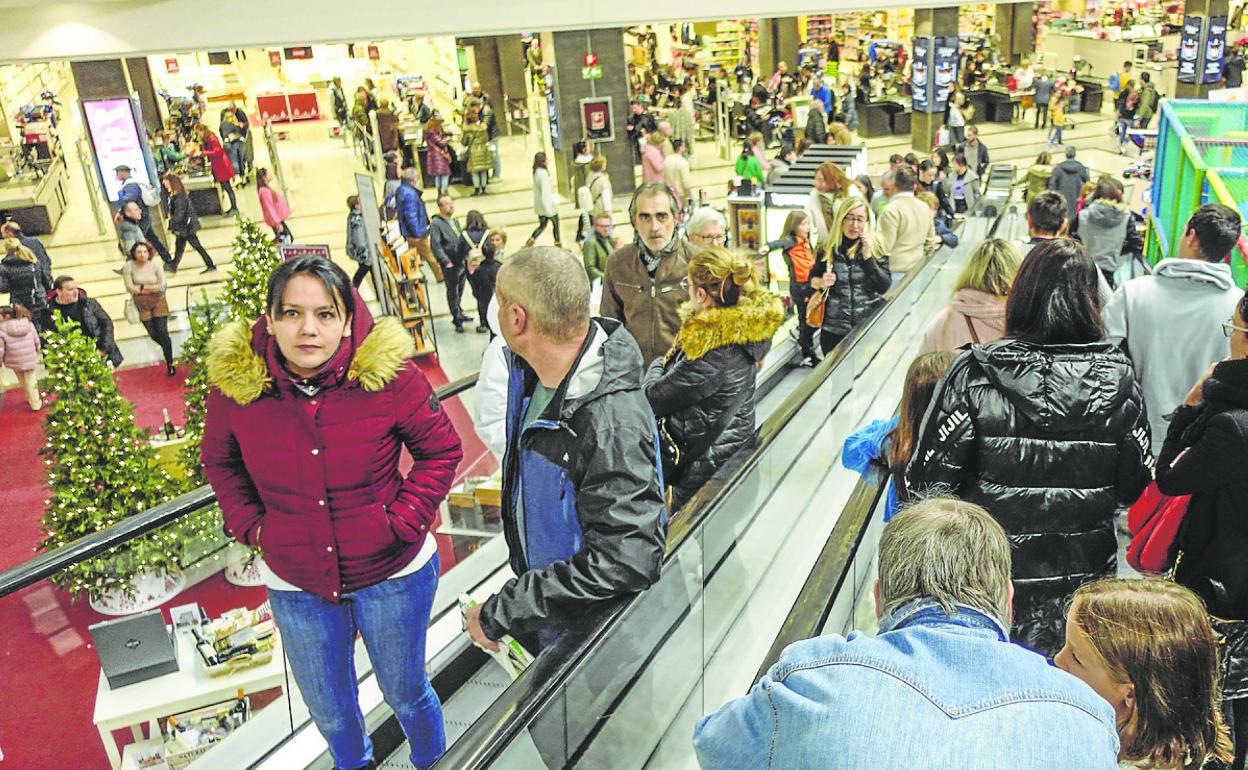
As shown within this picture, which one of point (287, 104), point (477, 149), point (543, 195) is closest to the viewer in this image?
point (543, 195)

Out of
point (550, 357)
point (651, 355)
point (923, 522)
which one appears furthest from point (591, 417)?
point (651, 355)

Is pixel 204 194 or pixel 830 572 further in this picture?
pixel 204 194

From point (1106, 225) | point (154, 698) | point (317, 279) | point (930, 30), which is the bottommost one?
point (154, 698)

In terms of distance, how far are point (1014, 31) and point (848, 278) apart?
90.8ft

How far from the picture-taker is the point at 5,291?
11203mm

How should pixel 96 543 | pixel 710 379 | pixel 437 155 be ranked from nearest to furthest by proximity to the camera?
pixel 96 543, pixel 710 379, pixel 437 155

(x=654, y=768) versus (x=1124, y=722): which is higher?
(x=1124, y=722)

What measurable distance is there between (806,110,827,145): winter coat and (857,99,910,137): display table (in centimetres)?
661

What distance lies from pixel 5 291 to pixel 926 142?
58.0ft

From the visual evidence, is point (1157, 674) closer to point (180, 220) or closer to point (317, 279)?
point (317, 279)

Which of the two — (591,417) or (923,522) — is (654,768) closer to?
(591,417)

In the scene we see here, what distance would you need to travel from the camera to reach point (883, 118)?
82.7ft

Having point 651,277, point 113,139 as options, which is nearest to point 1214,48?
point 113,139

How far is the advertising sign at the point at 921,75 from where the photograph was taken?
69.6ft
